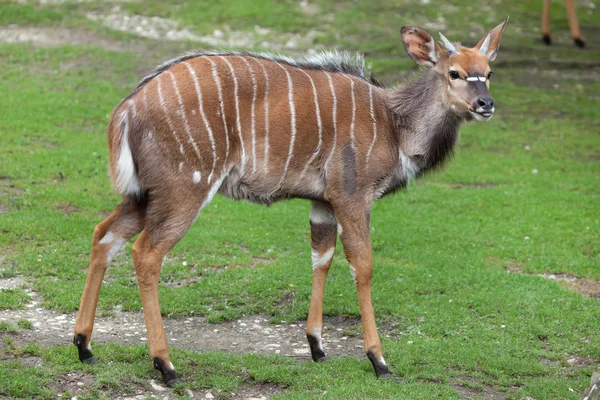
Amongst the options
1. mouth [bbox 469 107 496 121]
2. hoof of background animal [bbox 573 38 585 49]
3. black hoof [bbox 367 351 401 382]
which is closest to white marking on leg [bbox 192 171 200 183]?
black hoof [bbox 367 351 401 382]

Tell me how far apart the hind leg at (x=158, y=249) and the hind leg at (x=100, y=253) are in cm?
30

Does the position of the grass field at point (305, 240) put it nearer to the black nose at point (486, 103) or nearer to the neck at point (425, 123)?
the neck at point (425, 123)

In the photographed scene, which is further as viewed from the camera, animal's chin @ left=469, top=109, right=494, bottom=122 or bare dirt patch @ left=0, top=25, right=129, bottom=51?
bare dirt patch @ left=0, top=25, right=129, bottom=51

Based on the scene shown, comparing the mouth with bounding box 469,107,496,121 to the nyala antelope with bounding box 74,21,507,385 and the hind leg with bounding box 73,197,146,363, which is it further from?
the hind leg with bounding box 73,197,146,363

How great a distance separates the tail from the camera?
5770mm

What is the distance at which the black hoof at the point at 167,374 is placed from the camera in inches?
227

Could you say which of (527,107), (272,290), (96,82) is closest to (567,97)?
(527,107)

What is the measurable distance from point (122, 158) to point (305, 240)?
3.70 meters

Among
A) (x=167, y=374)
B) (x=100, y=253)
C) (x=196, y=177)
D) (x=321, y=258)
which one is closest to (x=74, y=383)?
(x=167, y=374)

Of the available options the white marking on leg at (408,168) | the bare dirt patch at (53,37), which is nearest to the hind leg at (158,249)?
the white marking on leg at (408,168)

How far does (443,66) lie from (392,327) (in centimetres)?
215

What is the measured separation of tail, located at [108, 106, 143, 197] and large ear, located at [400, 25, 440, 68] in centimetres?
214

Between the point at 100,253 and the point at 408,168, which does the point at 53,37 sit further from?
the point at 408,168

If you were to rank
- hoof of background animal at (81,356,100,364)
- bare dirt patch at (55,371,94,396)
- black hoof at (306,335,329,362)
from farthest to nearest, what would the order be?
black hoof at (306,335,329,362)
hoof of background animal at (81,356,100,364)
bare dirt patch at (55,371,94,396)
